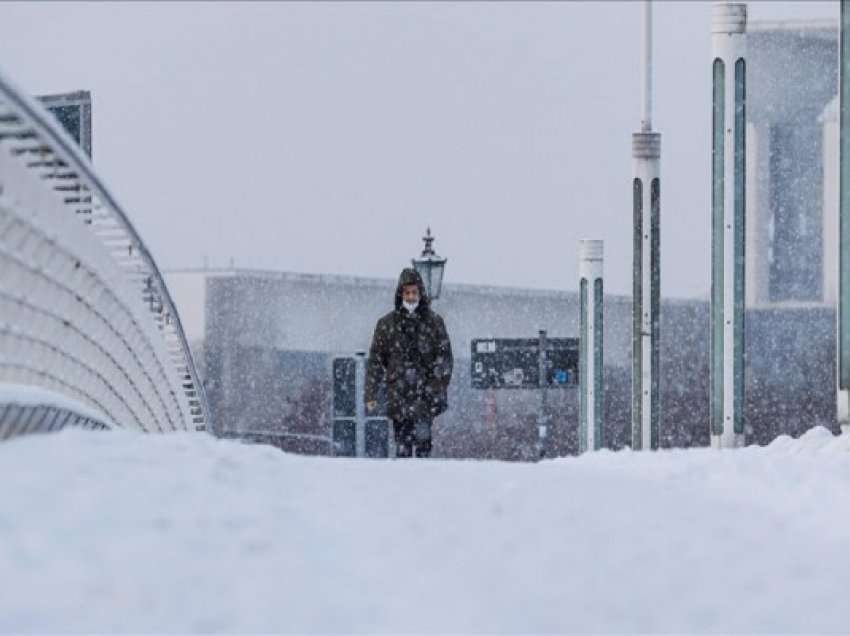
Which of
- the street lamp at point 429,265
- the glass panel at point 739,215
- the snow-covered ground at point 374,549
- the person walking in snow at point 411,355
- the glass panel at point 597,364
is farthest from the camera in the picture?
the street lamp at point 429,265

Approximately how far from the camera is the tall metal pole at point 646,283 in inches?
742

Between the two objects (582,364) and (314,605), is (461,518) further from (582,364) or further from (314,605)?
(582,364)

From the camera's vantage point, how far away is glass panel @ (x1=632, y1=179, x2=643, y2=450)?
61.9ft

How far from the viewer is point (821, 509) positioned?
8.59 metres

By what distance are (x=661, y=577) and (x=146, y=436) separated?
295cm

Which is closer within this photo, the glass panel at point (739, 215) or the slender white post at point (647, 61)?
the glass panel at point (739, 215)

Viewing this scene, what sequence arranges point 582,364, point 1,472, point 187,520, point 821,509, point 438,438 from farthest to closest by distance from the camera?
point 438,438, point 582,364, point 821,509, point 1,472, point 187,520

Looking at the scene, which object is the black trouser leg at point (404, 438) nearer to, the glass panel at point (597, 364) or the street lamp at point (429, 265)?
the glass panel at point (597, 364)

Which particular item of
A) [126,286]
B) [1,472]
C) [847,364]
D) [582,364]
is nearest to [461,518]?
[1,472]

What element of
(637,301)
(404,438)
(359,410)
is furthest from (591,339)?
(404,438)

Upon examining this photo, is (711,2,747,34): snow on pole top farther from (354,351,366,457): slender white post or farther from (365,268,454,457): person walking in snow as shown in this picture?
(354,351,366,457): slender white post

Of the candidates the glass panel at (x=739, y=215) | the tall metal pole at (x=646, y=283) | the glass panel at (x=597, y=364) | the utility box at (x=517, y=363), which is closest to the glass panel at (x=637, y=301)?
the tall metal pole at (x=646, y=283)

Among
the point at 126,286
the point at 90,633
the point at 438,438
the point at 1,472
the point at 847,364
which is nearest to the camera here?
the point at 90,633

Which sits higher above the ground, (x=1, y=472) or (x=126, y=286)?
(x=126, y=286)
